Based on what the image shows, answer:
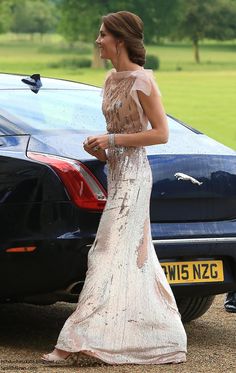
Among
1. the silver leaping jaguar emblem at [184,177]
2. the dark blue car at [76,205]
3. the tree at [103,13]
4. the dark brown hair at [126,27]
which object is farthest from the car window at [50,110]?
the tree at [103,13]

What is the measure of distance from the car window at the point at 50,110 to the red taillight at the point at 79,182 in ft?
1.25

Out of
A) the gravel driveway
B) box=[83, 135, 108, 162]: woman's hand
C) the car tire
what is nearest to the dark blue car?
box=[83, 135, 108, 162]: woman's hand

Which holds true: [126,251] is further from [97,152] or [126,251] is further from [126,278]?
[97,152]

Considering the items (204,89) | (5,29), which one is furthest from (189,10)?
(204,89)

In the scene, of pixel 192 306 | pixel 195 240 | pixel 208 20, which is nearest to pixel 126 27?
pixel 195 240

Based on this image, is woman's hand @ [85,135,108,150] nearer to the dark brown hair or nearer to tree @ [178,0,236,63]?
the dark brown hair

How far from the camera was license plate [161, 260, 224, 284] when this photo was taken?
228 inches

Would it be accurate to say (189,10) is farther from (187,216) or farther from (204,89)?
(187,216)

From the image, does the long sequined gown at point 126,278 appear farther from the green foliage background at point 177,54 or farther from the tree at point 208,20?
the tree at point 208,20

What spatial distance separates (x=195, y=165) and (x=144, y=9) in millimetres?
118400

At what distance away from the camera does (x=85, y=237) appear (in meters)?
5.54

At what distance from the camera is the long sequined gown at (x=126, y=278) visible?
538 centimetres

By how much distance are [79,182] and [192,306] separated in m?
1.52

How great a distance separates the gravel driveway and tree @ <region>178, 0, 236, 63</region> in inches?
5159
